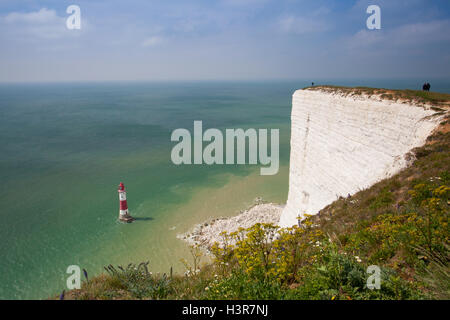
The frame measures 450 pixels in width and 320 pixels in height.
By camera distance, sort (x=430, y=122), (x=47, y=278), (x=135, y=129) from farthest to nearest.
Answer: (x=135, y=129)
(x=47, y=278)
(x=430, y=122)

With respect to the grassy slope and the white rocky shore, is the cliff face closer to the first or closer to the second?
the white rocky shore

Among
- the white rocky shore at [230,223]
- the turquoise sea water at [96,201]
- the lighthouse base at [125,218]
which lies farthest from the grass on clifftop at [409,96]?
the lighthouse base at [125,218]

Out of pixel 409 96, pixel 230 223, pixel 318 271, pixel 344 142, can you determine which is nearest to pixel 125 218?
pixel 230 223

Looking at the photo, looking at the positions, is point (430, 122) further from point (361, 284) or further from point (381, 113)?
point (361, 284)

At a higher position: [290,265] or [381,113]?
[381,113]

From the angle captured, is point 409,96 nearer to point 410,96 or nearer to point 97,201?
point 410,96

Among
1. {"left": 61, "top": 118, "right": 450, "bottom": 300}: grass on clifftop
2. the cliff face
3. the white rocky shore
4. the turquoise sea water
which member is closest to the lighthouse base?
the turquoise sea water
